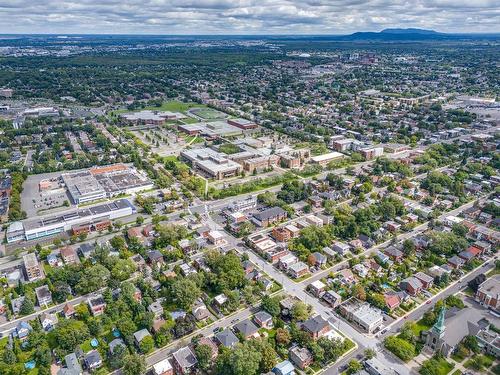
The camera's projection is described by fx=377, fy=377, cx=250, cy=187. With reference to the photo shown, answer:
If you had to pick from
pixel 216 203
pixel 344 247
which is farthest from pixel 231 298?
pixel 216 203

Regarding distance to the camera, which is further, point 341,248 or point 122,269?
point 341,248

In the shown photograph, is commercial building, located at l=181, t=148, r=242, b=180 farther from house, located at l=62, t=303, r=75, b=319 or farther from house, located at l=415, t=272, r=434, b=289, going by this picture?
house, located at l=415, t=272, r=434, b=289

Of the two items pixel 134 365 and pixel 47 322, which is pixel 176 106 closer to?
pixel 47 322

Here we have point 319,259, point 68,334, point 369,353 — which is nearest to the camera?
point 369,353

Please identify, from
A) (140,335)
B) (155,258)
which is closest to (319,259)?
(155,258)

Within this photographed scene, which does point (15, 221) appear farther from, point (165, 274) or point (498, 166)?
point (498, 166)

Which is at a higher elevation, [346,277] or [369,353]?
[369,353]

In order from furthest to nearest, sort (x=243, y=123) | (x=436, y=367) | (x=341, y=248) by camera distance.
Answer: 1. (x=243, y=123)
2. (x=341, y=248)
3. (x=436, y=367)
